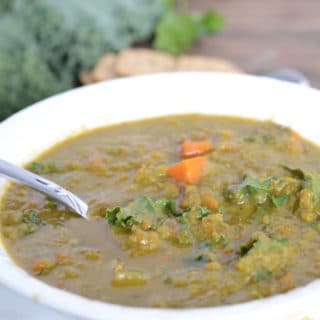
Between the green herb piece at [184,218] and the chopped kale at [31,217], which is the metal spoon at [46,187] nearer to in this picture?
the chopped kale at [31,217]

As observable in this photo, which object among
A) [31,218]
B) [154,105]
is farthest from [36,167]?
[154,105]

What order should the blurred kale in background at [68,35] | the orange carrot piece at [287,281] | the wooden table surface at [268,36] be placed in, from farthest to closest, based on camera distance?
the wooden table surface at [268,36] < the blurred kale in background at [68,35] < the orange carrot piece at [287,281]

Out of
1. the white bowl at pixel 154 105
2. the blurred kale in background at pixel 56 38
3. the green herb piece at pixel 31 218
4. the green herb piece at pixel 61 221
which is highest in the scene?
the blurred kale in background at pixel 56 38

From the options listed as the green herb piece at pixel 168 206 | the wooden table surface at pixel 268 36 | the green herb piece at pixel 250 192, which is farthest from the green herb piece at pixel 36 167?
the wooden table surface at pixel 268 36

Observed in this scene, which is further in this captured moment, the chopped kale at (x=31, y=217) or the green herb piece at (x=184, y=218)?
the chopped kale at (x=31, y=217)

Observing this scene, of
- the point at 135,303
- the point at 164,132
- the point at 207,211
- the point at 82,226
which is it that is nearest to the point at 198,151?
the point at 164,132

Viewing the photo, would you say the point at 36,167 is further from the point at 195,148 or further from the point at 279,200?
the point at 279,200

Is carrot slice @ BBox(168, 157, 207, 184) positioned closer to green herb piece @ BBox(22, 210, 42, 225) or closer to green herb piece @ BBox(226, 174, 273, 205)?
green herb piece @ BBox(226, 174, 273, 205)
